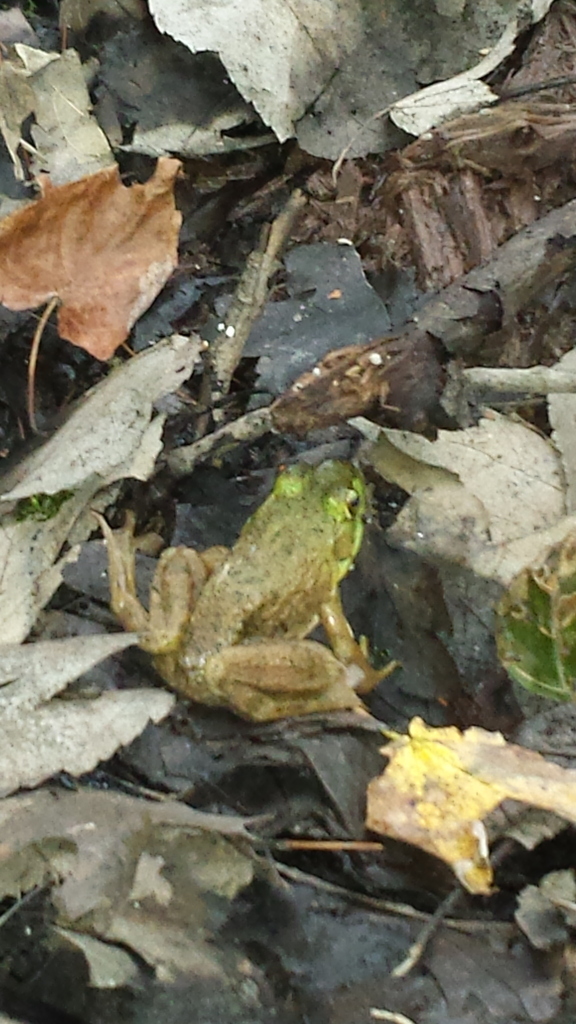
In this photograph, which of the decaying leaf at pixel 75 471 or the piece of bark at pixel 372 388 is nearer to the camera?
the decaying leaf at pixel 75 471

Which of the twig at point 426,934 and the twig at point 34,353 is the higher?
the twig at point 34,353

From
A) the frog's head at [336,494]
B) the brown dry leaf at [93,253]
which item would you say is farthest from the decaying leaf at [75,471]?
the frog's head at [336,494]

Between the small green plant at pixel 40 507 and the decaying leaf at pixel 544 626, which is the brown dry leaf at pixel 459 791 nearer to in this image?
the decaying leaf at pixel 544 626

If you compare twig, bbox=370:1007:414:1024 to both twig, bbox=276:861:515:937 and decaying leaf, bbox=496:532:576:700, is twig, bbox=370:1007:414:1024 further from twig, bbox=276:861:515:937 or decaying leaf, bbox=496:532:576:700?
decaying leaf, bbox=496:532:576:700

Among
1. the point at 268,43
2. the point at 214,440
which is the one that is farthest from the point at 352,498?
the point at 268,43

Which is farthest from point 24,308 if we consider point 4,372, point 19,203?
point 19,203

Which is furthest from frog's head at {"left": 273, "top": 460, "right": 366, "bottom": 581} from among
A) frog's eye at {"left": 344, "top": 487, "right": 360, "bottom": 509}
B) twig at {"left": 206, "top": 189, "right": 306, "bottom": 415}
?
twig at {"left": 206, "top": 189, "right": 306, "bottom": 415}

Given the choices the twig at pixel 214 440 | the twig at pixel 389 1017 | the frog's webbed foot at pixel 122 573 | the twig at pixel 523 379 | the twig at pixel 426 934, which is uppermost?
the twig at pixel 214 440
